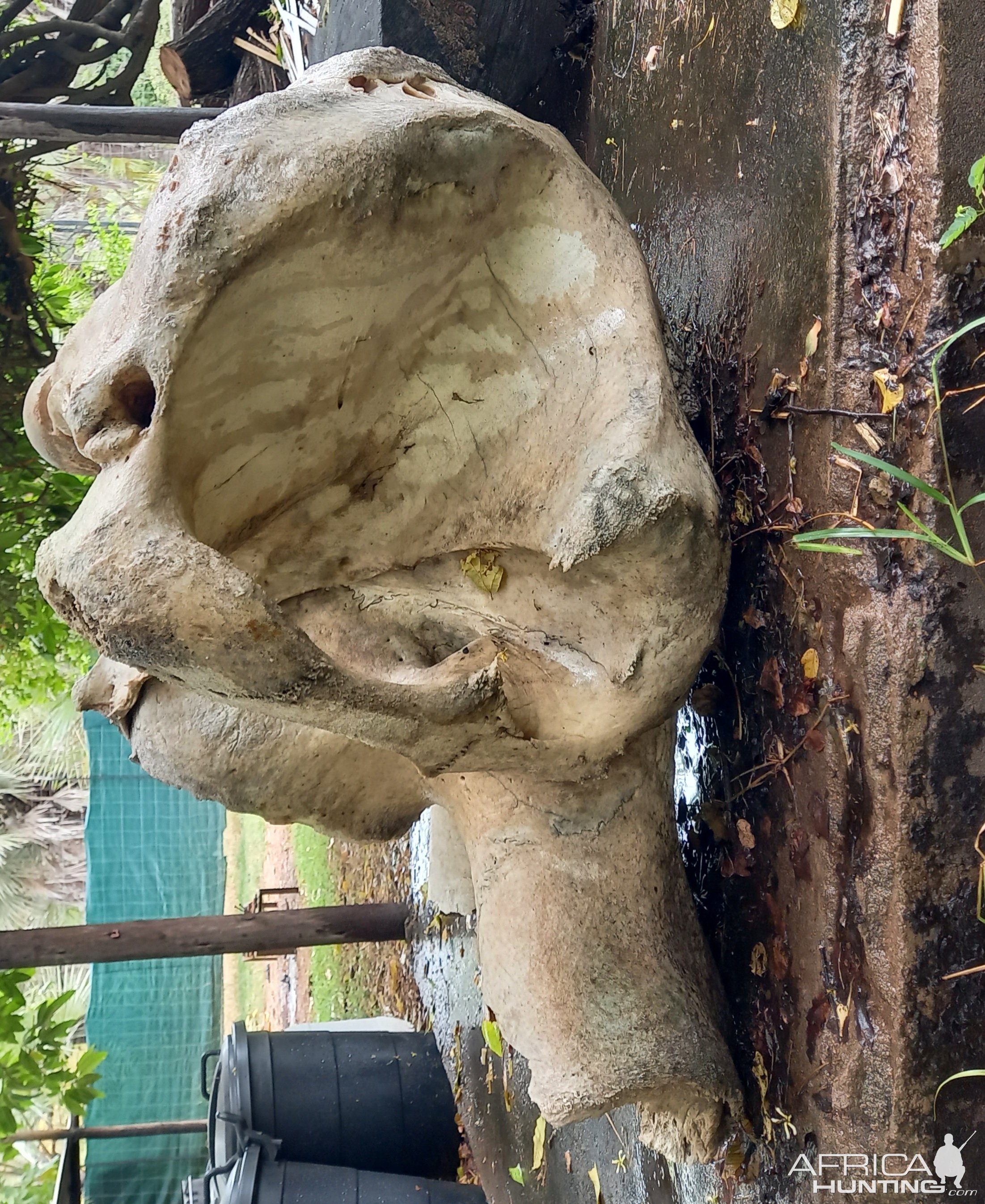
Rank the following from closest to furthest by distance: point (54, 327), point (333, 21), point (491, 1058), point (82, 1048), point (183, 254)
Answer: point (183, 254), point (333, 21), point (491, 1058), point (54, 327), point (82, 1048)

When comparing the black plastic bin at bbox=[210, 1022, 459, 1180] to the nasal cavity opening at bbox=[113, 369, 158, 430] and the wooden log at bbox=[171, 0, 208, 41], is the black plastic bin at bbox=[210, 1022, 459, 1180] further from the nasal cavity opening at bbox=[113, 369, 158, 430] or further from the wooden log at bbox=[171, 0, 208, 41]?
the wooden log at bbox=[171, 0, 208, 41]

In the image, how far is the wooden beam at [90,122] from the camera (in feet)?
8.14

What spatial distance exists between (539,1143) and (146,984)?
3.97 metres

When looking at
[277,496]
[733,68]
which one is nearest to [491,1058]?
[277,496]

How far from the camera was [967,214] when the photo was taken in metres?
1.05

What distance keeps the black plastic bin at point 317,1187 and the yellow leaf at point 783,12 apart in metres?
2.46

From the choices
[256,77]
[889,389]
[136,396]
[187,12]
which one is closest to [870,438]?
[889,389]

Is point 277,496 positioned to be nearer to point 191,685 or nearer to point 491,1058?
point 191,685

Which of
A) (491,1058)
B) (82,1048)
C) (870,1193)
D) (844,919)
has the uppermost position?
(844,919)

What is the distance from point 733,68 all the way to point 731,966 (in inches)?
46.0

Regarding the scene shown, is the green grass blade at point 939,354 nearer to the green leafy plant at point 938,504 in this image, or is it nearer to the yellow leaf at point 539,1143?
the green leafy plant at point 938,504

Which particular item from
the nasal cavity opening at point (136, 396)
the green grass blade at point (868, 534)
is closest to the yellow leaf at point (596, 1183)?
the green grass blade at point (868, 534)

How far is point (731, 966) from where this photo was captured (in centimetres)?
141

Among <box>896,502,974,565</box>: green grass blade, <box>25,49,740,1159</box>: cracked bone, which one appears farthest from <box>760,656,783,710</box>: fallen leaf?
<box>896,502,974,565</box>: green grass blade
